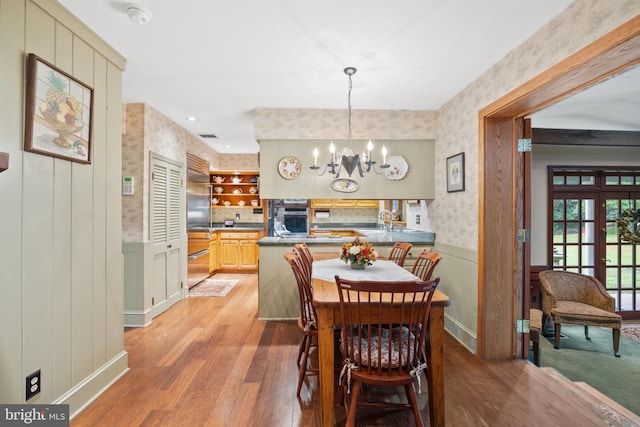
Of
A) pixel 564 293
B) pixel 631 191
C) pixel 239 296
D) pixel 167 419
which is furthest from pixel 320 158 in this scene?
pixel 631 191

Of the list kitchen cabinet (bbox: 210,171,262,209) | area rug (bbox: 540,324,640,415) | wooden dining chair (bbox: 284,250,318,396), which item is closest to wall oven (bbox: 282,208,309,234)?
kitchen cabinet (bbox: 210,171,262,209)

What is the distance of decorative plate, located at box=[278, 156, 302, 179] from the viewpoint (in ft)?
12.4

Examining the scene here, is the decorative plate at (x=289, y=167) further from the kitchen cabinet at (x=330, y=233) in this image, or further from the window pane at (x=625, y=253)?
the window pane at (x=625, y=253)

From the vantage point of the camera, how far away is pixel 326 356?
5.80 feet

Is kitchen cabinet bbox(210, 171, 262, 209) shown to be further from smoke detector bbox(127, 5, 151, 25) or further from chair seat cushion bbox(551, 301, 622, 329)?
chair seat cushion bbox(551, 301, 622, 329)

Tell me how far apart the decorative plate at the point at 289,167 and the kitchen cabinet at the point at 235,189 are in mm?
3118

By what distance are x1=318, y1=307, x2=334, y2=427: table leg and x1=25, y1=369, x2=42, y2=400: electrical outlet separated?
5.08 feet

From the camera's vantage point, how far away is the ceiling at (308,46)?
1900mm

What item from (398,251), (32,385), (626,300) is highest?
(398,251)

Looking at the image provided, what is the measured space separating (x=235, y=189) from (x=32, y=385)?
551 cm

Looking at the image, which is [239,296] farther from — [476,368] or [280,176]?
[476,368]

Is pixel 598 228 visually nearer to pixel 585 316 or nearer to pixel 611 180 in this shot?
pixel 611 180

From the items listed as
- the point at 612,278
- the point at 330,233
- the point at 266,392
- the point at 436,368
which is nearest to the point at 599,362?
the point at 612,278

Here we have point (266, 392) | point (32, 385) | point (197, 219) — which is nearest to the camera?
point (32, 385)
